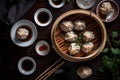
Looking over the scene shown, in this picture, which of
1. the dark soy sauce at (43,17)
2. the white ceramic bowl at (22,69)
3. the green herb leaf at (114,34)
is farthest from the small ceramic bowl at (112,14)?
the white ceramic bowl at (22,69)

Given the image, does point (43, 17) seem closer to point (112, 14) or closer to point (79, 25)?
point (79, 25)

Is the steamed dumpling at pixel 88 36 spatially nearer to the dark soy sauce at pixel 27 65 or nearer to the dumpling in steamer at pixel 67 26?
the dumpling in steamer at pixel 67 26

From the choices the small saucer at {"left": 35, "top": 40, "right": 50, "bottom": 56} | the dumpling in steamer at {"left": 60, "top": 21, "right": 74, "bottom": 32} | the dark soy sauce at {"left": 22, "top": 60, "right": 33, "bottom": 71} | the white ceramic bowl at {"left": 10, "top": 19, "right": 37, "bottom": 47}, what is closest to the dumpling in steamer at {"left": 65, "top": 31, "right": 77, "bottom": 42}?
the dumpling in steamer at {"left": 60, "top": 21, "right": 74, "bottom": 32}

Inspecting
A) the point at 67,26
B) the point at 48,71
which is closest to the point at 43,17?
the point at 67,26

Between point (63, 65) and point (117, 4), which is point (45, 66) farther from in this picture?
point (117, 4)

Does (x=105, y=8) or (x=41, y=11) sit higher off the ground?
(x=41, y=11)

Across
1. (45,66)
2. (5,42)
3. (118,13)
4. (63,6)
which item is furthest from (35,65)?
(118,13)
